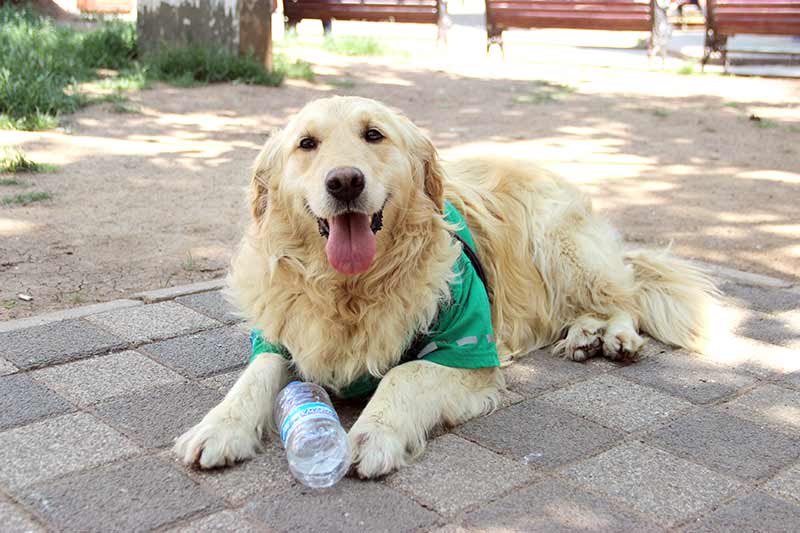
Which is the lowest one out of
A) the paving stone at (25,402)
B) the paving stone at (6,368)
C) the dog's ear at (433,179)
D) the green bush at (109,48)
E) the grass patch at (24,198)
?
the paving stone at (25,402)

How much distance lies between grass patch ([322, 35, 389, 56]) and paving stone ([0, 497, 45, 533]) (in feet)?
39.1

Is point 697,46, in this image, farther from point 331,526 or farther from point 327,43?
point 331,526

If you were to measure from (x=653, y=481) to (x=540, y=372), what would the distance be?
1.07 metres

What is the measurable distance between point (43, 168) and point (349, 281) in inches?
172

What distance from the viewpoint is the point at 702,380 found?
12.7 ft

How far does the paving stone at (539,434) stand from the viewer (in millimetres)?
3145

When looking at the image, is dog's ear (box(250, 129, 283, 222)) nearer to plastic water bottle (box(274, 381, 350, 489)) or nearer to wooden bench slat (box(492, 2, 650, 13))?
plastic water bottle (box(274, 381, 350, 489))

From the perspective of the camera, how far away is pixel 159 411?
340cm

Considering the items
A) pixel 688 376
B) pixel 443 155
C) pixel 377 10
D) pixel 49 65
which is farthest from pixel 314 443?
pixel 377 10

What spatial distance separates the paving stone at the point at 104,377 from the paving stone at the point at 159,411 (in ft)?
0.24

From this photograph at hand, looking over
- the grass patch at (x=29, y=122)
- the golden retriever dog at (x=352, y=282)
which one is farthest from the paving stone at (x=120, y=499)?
the grass patch at (x=29, y=122)

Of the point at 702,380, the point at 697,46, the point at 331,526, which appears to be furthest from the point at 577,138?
the point at 697,46

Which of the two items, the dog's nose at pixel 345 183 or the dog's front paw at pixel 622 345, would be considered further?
the dog's front paw at pixel 622 345

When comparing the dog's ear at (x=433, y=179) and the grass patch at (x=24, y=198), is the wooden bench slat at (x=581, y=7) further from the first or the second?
the dog's ear at (x=433, y=179)
